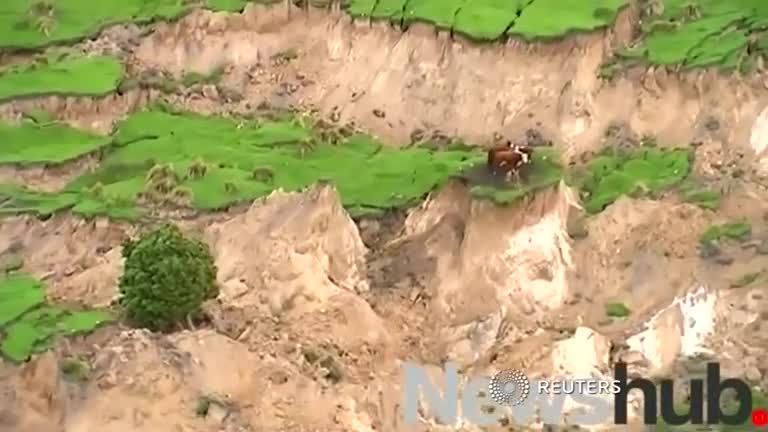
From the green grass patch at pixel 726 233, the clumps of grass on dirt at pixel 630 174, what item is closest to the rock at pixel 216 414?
the clumps of grass on dirt at pixel 630 174

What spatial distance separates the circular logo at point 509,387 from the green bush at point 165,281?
5.21 metres

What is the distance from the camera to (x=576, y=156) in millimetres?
34344

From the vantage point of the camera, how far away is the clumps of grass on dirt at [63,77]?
121 ft

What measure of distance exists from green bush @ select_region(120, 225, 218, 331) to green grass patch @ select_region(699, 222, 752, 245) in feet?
33.4

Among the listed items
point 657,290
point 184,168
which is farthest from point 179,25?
point 657,290

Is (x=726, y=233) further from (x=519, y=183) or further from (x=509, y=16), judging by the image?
(x=509, y=16)

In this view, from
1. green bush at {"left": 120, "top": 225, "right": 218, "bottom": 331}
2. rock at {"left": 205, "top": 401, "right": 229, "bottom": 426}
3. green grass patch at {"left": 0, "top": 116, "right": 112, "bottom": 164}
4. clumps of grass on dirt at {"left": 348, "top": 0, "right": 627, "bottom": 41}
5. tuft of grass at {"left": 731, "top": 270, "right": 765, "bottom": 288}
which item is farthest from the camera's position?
clumps of grass on dirt at {"left": 348, "top": 0, "right": 627, "bottom": 41}

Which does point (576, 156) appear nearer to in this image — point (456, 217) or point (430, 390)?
point (456, 217)

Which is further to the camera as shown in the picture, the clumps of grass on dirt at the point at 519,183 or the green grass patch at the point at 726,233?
the clumps of grass on dirt at the point at 519,183

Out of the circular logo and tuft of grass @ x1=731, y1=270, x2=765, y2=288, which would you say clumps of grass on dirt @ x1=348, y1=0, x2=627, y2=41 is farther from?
the circular logo

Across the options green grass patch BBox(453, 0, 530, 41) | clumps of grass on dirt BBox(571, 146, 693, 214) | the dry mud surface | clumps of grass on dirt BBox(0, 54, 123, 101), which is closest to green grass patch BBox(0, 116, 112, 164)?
the dry mud surface

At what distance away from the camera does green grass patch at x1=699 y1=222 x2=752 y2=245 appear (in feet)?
94.7

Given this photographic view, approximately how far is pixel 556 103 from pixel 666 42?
3014mm

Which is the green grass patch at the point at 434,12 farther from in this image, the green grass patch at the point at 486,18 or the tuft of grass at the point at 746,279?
the tuft of grass at the point at 746,279
